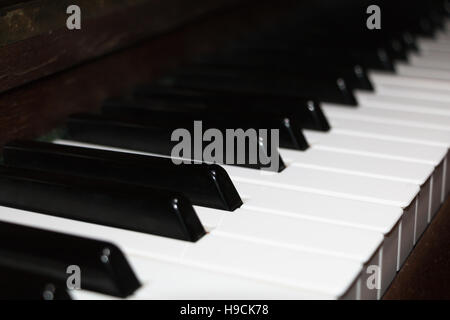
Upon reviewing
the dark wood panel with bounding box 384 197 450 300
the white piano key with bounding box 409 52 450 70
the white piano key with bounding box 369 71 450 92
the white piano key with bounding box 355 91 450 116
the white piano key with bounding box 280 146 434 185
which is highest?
the white piano key with bounding box 409 52 450 70

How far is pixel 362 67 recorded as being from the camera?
1.93 metres

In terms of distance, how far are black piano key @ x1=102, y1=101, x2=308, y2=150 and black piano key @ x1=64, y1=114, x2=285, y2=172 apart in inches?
1.4

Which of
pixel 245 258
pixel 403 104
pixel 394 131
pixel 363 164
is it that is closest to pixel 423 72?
pixel 403 104

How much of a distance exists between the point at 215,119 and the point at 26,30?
1.35 feet

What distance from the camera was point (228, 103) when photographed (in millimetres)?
1680

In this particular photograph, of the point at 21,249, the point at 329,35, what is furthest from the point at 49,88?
the point at 329,35

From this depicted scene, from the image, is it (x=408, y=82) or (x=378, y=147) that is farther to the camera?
(x=408, y=82)

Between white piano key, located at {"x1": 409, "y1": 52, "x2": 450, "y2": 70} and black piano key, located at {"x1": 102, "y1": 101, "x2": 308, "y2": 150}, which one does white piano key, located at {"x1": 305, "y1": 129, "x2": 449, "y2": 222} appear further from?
white piano key, located at {"x1": 409, "y1": 52, "x2": 450, "y2": 70}

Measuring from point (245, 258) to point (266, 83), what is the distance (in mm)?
914

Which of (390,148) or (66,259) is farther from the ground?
(390,148)

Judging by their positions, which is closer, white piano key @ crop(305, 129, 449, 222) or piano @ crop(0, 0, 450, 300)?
piano @ crop(0, 0, 450, 300)

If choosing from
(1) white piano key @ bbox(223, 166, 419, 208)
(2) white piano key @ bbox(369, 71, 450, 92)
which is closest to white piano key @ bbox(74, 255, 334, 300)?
(1) white piano key @ bbox(223, 166, 419, 208)

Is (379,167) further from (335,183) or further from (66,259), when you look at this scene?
(66,259)

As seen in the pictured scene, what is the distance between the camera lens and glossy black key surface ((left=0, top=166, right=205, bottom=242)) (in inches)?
42.3
